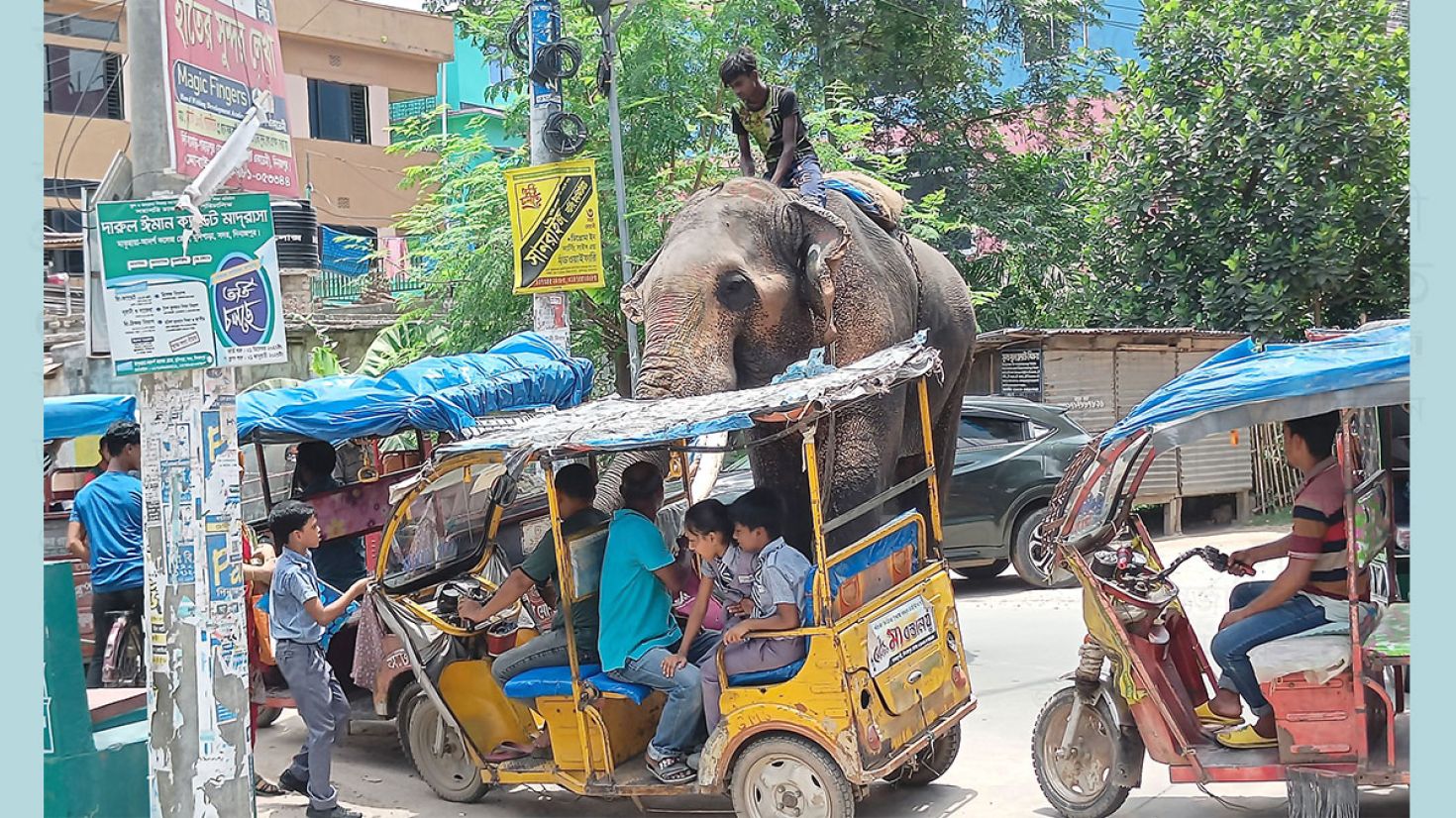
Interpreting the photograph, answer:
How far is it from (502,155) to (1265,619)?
10.8 metres

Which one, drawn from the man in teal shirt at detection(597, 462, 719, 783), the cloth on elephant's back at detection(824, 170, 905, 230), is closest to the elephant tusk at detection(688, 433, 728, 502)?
the man in teal shirt at detection(597, 462, 719, 783)

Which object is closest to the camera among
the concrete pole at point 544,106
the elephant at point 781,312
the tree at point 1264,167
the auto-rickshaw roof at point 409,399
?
the elephant at point 781,312

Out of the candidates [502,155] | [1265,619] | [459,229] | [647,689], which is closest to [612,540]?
[647,689]

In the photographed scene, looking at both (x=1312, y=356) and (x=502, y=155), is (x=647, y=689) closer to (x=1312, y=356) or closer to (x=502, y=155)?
(x=1312, y=356)

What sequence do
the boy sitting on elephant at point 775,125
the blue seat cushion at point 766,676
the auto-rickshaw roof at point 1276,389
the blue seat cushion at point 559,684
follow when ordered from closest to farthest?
the auto-rickshaw roof at point 1276,389
the blue seat cushion at point 766,676
the blue seat cushion at point 559,684
the boy sitting on elephant at point 775,125

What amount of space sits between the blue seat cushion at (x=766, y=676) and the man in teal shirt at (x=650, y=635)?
0.77ft

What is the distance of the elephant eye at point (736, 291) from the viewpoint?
748cm

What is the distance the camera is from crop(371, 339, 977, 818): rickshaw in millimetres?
5816

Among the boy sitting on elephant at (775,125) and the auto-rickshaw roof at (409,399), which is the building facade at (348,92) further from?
the boy sitting on elephant at (775,125)

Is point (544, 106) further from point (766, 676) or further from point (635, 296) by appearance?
point (766, 676)

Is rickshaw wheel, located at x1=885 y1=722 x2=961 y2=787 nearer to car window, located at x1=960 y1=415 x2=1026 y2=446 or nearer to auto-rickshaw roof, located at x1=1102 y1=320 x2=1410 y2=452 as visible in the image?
auto-rickshaw roof, located at x1=1102 y1=320 x2=1410 y2=452

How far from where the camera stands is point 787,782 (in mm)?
5996

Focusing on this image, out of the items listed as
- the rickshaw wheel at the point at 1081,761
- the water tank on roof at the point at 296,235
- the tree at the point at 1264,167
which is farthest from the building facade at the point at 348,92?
the rickshaw wheel at the point at 1081,761

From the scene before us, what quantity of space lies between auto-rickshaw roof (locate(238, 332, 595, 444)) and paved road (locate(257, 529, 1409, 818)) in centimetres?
194
